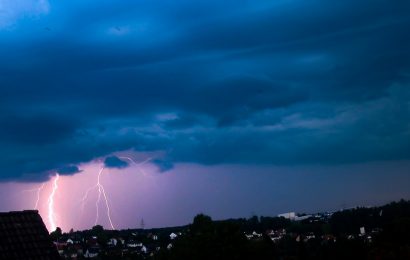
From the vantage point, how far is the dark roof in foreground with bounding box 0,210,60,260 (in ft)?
69.3

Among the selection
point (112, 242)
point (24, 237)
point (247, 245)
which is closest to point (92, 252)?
point (112, 242)

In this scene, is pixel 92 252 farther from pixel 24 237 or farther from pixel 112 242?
pixel 24 237

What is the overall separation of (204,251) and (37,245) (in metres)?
30.2

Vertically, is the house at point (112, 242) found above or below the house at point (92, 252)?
above

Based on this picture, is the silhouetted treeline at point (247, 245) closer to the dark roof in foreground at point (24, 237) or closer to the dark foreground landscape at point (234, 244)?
the dark foreground landscape at point (234, 244)

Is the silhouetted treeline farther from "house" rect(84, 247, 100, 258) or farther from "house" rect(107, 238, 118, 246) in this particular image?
"house" rect(107, 238, 118, 246)

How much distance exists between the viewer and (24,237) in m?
21.9

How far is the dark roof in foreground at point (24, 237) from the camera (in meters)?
21.1

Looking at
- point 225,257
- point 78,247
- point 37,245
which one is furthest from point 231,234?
point 78,247

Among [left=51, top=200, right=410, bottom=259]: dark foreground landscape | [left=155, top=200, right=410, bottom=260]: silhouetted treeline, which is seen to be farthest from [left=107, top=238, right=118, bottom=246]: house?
[left=155, top=200, right=410, bottom=260]: silhouetted treeline

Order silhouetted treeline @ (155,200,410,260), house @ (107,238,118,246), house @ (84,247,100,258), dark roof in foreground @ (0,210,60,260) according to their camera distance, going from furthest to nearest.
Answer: house @ (107,238,118,246), house @ (84,247,100,258), silhouetted treeline @ (155,200,410,260), dark roof in foreground @ (0,210,60,260)

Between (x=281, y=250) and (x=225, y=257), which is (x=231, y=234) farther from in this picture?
(x=281, y=250)

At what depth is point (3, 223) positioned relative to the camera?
2178 centimetres

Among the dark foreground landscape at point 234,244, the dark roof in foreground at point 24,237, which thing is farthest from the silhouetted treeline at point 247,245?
the dark roof in foreground at point 24,237
